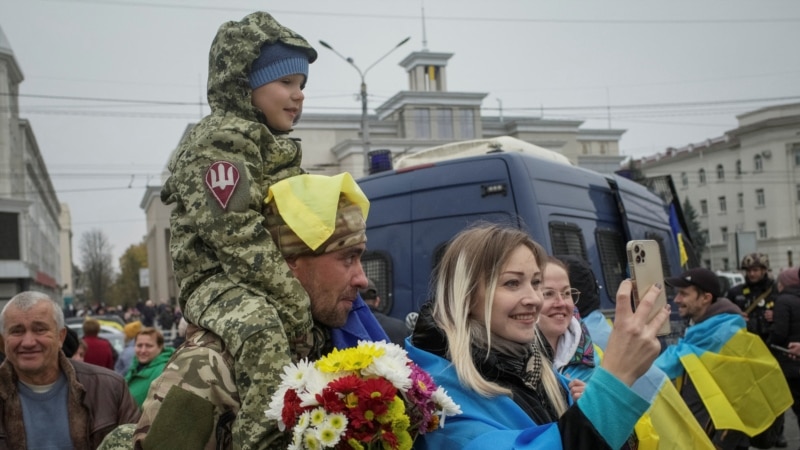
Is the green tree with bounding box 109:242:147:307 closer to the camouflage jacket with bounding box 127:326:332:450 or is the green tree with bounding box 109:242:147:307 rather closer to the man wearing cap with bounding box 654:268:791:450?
the man wearing cap with bounding box 654:268:791:450

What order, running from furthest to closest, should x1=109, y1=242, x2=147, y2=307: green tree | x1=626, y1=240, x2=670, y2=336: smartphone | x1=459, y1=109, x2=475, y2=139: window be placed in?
1. x1=109, y1=242, x2=147, y2=307: green tree
2. x1=459, y1=109, x2=475, y2=139: window
3. x1=626, y1=240, x2=670, y2=336: smartphone

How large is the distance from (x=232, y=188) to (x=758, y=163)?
75849mm

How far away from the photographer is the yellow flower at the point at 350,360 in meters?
2.11

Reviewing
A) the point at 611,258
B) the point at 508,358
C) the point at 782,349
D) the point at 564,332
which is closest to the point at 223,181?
the point at 508,358

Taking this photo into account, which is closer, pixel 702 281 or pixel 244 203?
pixel 244 203

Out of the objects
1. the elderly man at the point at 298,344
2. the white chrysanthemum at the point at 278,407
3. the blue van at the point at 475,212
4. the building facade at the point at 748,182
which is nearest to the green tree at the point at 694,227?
the building facade at the point at 748,182

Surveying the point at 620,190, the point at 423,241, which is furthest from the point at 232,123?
the point at 620,190

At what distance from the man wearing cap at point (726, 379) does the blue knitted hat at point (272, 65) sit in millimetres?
3839

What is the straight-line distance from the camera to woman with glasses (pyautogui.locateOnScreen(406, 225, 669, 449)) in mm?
2104

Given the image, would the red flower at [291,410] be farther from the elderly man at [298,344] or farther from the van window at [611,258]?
the van window at [611,258]

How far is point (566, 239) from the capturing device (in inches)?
268

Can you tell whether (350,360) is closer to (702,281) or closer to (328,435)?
(328,435)

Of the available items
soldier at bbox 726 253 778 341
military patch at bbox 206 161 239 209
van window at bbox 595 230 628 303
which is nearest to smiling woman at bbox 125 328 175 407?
van window at bbox 595 230 628 303

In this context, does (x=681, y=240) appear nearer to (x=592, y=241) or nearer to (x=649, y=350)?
(x=592, y=241)
